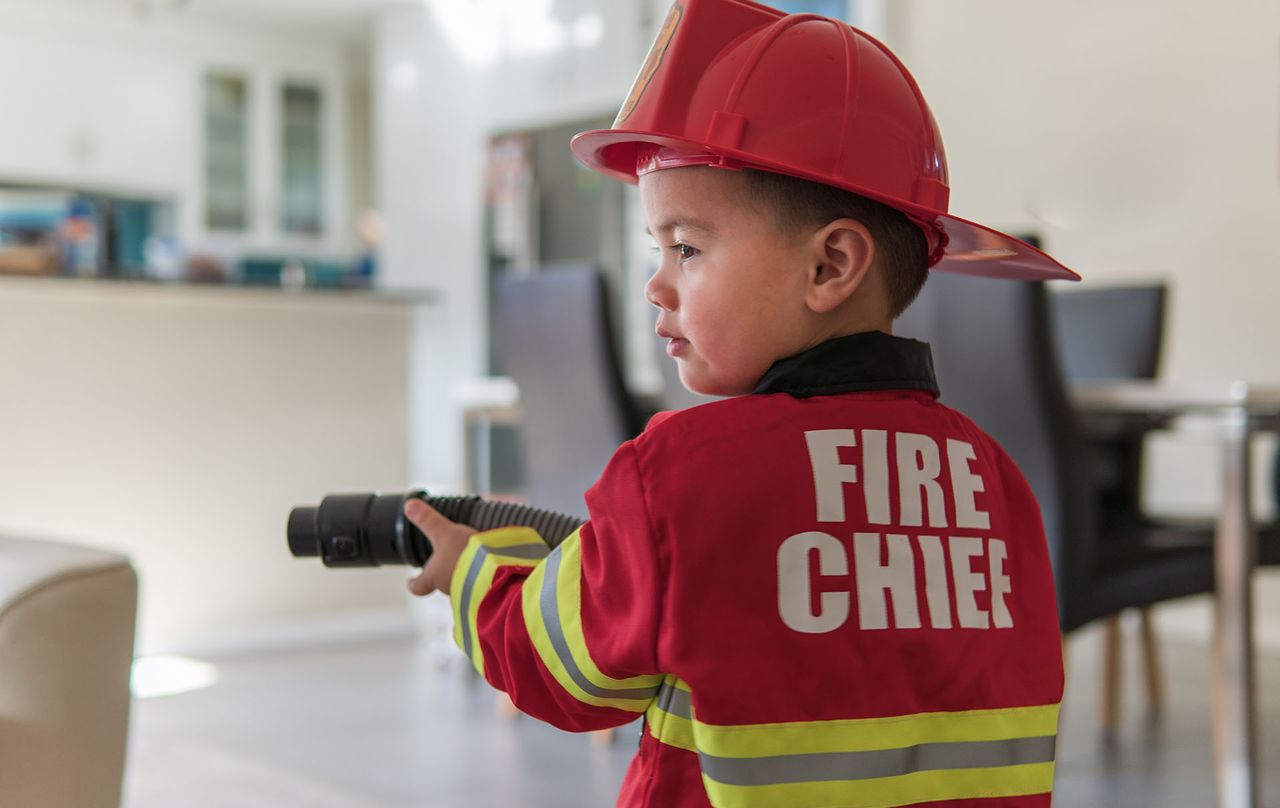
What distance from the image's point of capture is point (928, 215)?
28.9 inches

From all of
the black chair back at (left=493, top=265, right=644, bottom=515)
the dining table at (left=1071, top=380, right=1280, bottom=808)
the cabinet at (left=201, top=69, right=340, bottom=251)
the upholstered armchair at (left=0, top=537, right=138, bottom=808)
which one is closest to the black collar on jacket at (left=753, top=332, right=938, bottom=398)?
the upholstered armchair at (left=0, top=537, right=138, bottom=808)

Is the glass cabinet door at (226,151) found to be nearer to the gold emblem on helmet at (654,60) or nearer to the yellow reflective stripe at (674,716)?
the gold emblem on helmet at (654,60)

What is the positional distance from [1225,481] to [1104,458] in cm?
82

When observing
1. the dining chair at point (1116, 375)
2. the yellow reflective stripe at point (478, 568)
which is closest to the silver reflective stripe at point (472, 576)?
the yellow reflective stripe at point (478, 568)

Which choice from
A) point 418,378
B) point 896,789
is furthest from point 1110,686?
point 418,378

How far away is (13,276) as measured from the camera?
3.09m

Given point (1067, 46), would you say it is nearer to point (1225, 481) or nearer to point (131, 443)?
point (1225, 481)

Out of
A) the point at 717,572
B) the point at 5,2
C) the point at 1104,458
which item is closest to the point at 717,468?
the point at 717,572

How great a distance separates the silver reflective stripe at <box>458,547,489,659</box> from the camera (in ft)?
2.36

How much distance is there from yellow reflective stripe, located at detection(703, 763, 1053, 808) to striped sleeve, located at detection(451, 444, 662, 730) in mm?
77

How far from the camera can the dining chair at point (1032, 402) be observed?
5.96 feet

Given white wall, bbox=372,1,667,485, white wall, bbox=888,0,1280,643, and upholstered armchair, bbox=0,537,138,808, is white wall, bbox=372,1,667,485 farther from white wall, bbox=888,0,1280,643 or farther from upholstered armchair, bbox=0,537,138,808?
upholstered armchair, bbox=0,537,138,808

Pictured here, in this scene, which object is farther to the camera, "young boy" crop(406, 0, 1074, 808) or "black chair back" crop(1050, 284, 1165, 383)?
"black chair back" crop(1050, 284, 1165, 383)

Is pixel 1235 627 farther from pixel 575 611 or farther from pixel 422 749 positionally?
pixel 575 611
